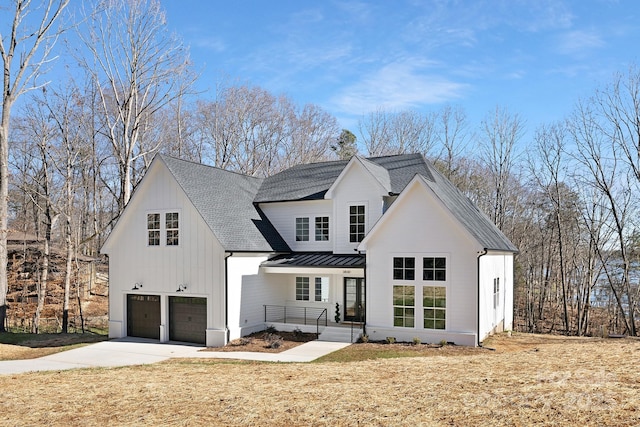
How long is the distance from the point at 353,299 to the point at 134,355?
863 cm

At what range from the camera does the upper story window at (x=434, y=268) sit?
1669 cm

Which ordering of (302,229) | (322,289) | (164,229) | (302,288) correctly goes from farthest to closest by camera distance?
(302,229) < (302,288) < (322,289) < (164,229)

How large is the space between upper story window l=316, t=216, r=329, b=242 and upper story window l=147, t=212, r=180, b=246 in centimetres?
608

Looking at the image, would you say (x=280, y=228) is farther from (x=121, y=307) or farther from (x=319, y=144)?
(x=319, y=144)

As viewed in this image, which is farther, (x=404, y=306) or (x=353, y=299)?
(x=353, y=299)

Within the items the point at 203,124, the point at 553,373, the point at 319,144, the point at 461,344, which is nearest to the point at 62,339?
the point at 461,344

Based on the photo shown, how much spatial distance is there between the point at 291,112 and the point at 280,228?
22.7 m

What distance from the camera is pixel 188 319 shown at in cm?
1908

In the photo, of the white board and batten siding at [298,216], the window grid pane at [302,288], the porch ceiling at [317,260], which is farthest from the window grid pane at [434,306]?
the window grid pane at [302,288]

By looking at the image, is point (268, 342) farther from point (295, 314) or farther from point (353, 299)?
point (353, 299)

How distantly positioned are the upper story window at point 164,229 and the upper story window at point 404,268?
865 centimetres

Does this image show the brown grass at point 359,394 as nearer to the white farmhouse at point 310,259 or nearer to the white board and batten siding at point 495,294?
the white board and batten siding at point 495,294

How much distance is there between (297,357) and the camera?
15.1 metres

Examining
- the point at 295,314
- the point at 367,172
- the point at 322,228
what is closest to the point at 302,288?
the point at 295,314
